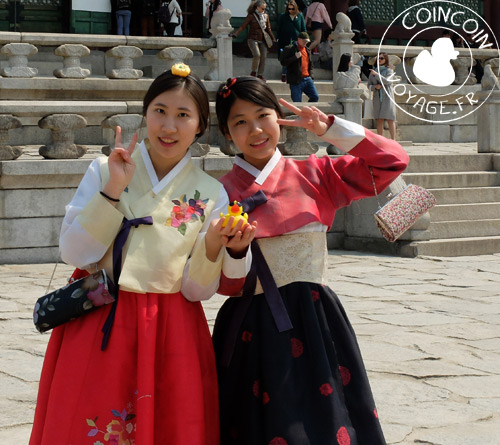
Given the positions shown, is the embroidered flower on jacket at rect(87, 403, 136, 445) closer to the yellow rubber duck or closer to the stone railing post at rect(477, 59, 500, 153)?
the yellow rubber duck

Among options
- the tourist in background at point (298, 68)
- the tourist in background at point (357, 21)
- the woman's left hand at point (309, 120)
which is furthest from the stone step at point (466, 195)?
the woman's left hand at point (309, 120)

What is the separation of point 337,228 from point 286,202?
7510mm

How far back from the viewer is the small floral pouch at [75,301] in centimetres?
287

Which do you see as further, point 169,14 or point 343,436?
point 169,14

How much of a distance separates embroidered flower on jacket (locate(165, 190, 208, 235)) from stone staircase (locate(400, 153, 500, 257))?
716 centimetres

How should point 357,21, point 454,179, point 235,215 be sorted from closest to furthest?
point 235,215
point 454,179
point 357,21

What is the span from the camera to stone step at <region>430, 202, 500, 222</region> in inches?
425

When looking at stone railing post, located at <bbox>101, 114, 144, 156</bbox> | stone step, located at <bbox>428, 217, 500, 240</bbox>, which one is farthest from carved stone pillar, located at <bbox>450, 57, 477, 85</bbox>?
stone railing post, located at <bbox>101, 114, 144, 156</bbox>

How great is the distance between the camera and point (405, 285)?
806cm

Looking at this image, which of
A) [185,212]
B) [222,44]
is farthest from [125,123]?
[185,212]

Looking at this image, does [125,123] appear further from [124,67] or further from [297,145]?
[124,67]

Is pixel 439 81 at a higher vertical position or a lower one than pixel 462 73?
lower

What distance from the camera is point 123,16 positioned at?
50.8 ft

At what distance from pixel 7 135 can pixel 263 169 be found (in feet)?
20.8
